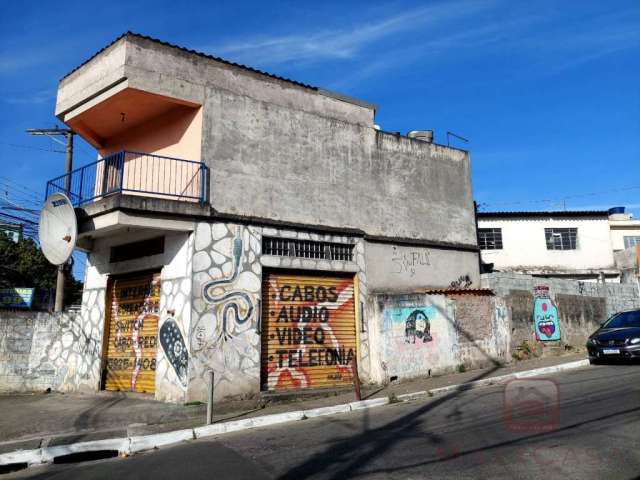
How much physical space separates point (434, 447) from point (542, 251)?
27892mm

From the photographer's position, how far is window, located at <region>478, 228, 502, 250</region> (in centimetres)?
3136

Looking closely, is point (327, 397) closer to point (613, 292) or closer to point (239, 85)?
point (239, 85)

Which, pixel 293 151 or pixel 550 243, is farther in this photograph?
pixel 550 243

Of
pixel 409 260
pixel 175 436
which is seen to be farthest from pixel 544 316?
pixel 175 436

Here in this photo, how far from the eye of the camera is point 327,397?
1162 centimetres

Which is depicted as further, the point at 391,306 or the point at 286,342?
the point at 391,306

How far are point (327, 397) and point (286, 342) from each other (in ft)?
5.22

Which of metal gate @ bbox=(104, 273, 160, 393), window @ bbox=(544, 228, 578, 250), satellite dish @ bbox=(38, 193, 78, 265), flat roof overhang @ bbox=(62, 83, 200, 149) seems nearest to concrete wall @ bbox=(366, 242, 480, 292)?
metal gate @ bbox=(104, 273, 160, 393)

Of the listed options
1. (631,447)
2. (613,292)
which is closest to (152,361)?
(631,447)

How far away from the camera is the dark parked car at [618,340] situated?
12609 millimetres

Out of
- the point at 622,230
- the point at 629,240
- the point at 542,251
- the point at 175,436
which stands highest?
the point at 622,230

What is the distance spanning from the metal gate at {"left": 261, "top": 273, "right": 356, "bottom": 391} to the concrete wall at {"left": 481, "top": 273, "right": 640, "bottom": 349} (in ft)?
17.7

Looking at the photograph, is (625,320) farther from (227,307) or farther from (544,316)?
(227,307)

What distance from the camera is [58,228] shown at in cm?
1156
